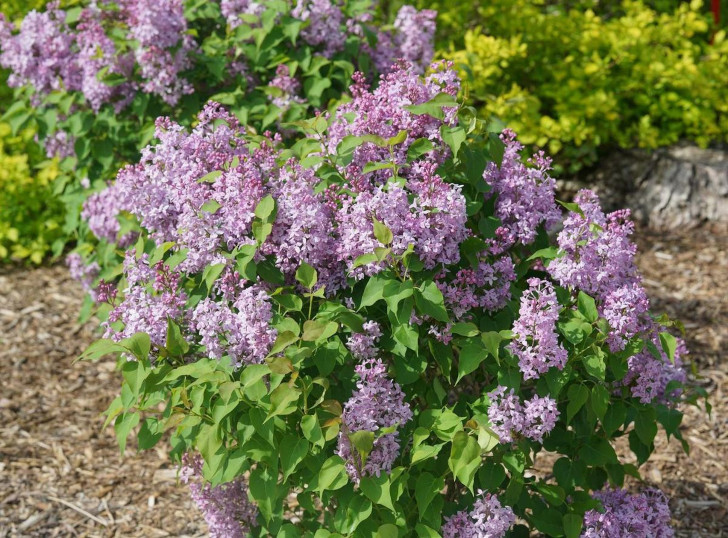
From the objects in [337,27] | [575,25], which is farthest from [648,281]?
[337,27]

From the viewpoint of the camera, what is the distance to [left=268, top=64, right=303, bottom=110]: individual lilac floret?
3674mm

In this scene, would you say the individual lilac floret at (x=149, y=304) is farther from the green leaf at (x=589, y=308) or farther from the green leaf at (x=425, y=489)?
the green leaf at (x=589, y=308)

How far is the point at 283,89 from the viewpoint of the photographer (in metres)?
3.73

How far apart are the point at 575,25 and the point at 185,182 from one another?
14.3ft

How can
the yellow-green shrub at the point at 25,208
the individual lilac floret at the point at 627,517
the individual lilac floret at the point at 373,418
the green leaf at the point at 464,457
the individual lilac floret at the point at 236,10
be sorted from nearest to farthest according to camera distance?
the green leaf at the point at 464,457
the individual lilac floret at the point at 373,418
the individual lilac floret at the point at 627,517
the individual lilac floret at the point at 236,10
the yellow-green shrub at the point at 25,208

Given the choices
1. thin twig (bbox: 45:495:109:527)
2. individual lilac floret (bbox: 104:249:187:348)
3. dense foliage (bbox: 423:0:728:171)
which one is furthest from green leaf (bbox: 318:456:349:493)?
dense foliage (bbox: 423:0:728:171)

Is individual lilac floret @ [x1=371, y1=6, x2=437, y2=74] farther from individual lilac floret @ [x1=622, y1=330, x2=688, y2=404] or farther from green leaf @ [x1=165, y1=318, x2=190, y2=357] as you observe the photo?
green leaf @ [x1=165, y1=318, x2=190, y2=357]

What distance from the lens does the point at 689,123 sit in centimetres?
625

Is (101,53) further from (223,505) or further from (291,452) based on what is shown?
(291,452)

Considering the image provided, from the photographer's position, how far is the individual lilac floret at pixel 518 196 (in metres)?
2.66

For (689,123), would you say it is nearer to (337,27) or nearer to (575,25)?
(575,25)

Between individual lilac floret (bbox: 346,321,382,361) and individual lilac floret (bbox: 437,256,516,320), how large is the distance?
0.22 metres

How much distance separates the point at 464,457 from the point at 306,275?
0.64 meters

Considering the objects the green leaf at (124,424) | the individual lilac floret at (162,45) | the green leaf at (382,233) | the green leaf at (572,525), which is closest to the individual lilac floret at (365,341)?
the green leaf at (382,233)
